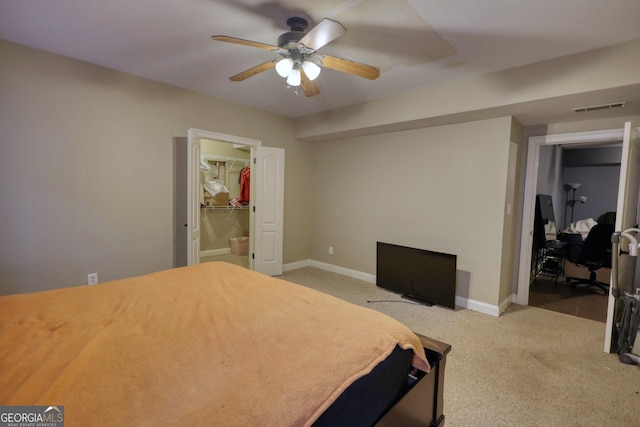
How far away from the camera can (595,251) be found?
4.02m

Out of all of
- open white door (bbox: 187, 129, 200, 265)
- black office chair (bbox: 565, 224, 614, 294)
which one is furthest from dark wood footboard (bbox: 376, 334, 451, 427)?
black office chair (bbox: 565, 224, 614, 294)

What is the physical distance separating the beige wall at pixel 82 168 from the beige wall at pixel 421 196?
82.9 inches

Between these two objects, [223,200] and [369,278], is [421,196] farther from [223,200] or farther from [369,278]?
[223,200]

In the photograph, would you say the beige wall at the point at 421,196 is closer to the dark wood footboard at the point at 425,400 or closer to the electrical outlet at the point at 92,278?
the dark wood footboard at the point at 425,400

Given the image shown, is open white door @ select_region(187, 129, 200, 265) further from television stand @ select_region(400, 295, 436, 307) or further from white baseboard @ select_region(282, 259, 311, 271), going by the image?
television stand @ select_region(400, 295, 436, 307)

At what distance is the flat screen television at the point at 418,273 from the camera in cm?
334

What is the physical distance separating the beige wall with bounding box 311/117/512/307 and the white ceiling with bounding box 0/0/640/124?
72cm

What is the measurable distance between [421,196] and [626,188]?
185 centimetres

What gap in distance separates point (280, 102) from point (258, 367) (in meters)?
3.54

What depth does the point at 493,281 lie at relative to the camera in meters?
3.25

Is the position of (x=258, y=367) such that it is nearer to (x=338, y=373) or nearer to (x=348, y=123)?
(x=338, y=373)

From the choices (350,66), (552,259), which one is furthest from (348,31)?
(552,259)

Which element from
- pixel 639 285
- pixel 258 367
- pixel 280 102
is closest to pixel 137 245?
pixel 280 102

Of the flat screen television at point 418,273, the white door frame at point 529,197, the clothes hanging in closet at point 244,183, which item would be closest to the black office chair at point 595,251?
the white door frame at point 529,197
